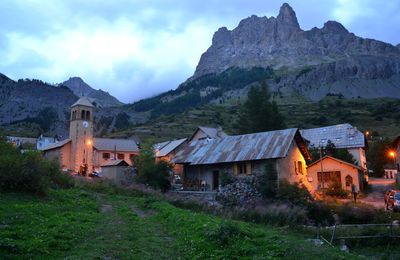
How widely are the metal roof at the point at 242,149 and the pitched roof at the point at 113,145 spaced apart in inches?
1259

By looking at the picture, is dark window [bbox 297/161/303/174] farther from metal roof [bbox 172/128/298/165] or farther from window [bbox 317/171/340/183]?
window [bbox 317/171/340/183]

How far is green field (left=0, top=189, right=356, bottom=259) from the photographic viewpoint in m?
10.7

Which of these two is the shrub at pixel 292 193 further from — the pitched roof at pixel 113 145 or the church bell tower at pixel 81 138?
the pitched roof at pixel 113 145

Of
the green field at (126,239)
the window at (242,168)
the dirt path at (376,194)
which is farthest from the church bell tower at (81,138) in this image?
the green field at (126,239)

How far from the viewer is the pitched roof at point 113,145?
73.9 m

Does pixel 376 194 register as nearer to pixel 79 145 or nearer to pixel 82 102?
pixel 79 145

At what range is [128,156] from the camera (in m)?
75.8

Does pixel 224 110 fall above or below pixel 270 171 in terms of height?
above

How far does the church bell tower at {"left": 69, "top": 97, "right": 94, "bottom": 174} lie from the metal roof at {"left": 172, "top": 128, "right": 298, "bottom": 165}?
89.8 ft

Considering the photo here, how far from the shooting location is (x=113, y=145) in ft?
246

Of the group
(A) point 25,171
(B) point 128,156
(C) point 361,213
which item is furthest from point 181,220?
(B) point 128,156

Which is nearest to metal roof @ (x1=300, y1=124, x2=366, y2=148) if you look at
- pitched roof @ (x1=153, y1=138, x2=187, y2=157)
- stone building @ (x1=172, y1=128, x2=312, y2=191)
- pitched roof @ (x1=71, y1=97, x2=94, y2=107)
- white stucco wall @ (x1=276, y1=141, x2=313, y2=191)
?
stone building @ (x1=172, y1=128, x2=312, y2=191)

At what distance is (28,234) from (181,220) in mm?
7745

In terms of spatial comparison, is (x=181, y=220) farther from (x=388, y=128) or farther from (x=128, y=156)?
(x=388, y=128)
